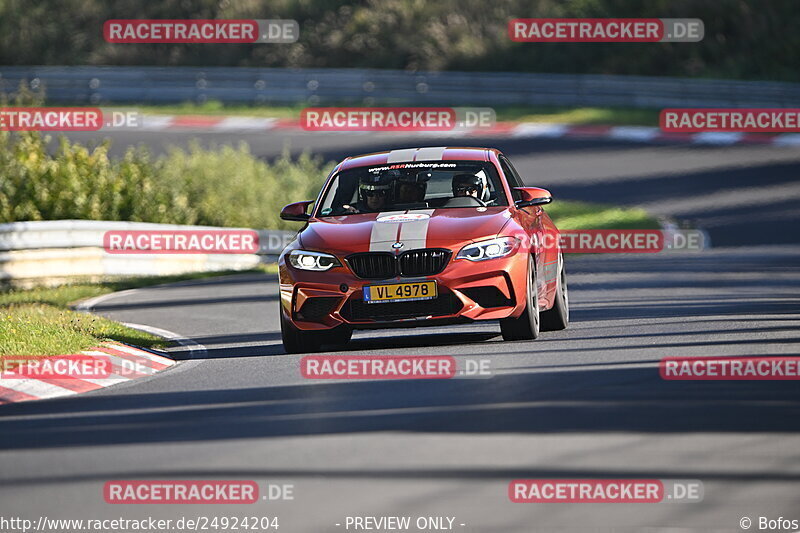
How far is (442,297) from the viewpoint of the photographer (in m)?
12.0

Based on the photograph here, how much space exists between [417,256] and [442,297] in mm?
384

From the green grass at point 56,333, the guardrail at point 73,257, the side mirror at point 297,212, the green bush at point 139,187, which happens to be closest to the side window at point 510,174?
the side mirror at point 297,212

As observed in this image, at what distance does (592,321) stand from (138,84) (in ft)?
103

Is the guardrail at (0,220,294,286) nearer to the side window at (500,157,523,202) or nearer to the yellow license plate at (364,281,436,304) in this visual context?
the side window at (500,157,523,202)

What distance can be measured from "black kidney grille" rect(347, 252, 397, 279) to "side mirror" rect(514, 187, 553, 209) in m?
1.63

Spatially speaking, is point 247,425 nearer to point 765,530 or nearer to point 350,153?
point 765,530

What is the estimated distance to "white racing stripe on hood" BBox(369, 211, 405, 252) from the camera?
1210 cm

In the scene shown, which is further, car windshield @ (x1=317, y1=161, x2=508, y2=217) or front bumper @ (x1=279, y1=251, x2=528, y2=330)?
car windshield @ (x1=317, y1=161, x2=508, y2=217)

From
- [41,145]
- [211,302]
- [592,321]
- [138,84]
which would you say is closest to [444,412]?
[592,321]

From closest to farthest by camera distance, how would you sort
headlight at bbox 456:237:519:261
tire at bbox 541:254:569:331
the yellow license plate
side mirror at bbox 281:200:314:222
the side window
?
the yellow license plate → headlight at bbox 456:237:519:261 → side mirror at bbox 281:200:314:222 → tire at bbox 541:254:569:331 → the side window

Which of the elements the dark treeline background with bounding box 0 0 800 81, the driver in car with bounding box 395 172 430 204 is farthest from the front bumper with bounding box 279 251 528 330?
the dark treeline background with bounding box 0 0 800 81

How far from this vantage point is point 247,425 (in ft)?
30.1

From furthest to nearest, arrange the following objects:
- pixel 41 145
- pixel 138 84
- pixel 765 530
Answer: pixel 138 84 < pixel 41 145 < pixel 765 530

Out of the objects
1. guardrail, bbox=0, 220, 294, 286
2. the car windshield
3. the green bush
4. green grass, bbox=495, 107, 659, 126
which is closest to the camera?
the car windshield
